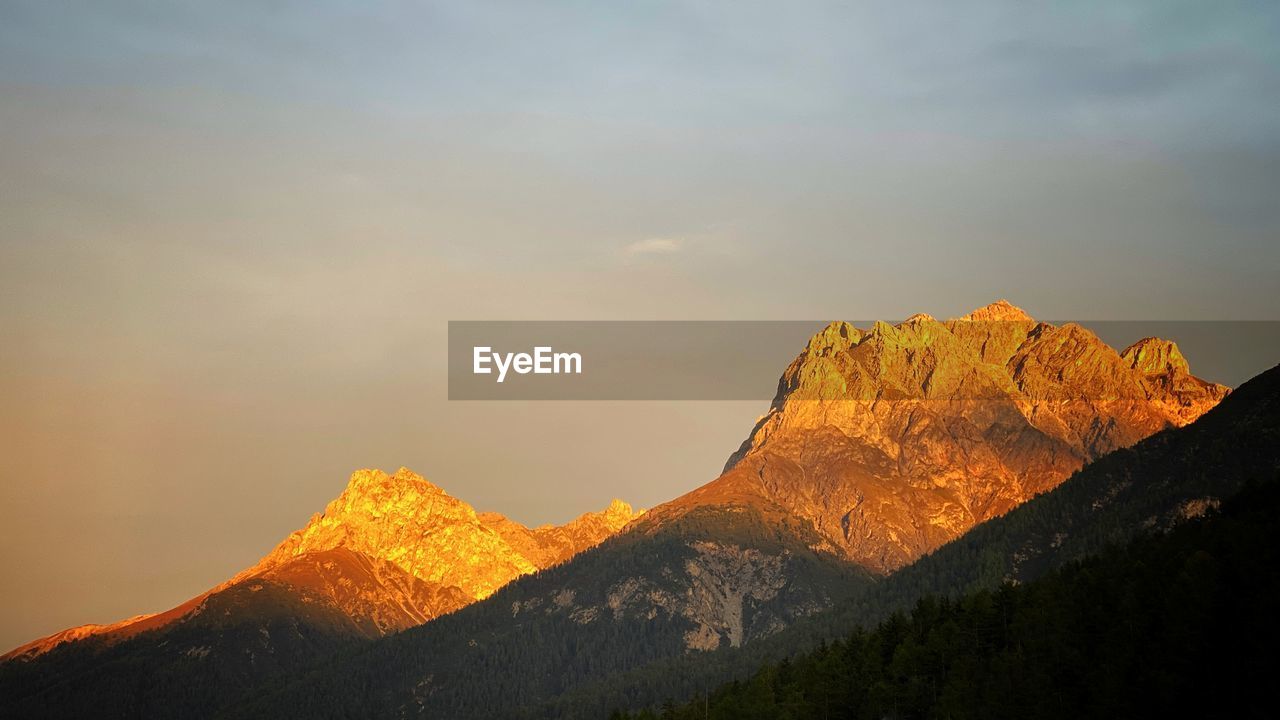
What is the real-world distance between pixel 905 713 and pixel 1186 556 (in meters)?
45.1

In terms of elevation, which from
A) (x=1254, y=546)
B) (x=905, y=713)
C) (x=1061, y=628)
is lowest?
(x=905, y=713)

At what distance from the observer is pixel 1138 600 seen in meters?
184

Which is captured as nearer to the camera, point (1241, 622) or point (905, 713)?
point (1241, 622)

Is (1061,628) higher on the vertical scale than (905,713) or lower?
higher

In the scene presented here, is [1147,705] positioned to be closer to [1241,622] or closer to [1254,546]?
[1241,622]

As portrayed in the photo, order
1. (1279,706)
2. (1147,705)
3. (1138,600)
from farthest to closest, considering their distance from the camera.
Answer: (1138,600) < (1147,705) < (1279,706)

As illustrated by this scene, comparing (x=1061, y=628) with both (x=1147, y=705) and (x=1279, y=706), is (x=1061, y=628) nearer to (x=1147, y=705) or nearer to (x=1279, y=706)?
(x=1147, y=705)

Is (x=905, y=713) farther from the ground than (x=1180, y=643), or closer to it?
closer to it

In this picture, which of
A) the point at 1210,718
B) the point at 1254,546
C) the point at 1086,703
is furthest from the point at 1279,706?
the point at 1254,546

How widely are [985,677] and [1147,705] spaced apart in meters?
30.9

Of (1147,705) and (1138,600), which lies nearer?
(1147,705)

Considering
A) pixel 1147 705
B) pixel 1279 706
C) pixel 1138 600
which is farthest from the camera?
pixel 1138 600

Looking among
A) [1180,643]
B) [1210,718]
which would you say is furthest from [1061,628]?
[1210,718]

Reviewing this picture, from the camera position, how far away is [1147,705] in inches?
6388
